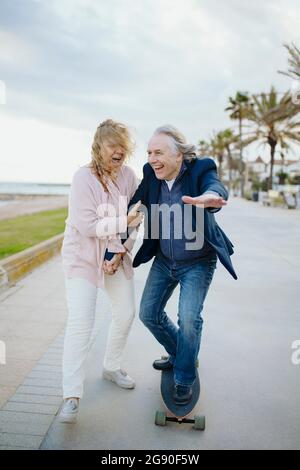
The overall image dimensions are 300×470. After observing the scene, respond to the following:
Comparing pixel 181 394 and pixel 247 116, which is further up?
pixel 247 116

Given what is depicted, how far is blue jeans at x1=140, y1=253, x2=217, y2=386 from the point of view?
3.20 meters

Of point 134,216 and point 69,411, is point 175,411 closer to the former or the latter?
point 69,411

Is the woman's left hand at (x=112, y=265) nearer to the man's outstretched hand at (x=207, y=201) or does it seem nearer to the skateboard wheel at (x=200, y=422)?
the man's outstretched hand at (x=207, y=201)

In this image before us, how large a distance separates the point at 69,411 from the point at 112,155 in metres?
1.66

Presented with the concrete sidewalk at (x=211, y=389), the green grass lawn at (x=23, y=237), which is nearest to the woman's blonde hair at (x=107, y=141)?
the concrete sidewalk at (x=211, y=389)

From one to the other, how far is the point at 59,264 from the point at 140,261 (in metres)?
5.74

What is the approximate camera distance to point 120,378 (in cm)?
375

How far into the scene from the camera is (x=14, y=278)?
24.3 feet

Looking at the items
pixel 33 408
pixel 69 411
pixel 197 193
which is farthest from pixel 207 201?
pixel 33 408

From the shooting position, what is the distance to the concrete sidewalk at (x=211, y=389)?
117 inches

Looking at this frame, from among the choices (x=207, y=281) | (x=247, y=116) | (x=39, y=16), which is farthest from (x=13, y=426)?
(x=247, y=116)

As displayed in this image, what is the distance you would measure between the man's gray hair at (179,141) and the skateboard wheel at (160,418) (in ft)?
5.39

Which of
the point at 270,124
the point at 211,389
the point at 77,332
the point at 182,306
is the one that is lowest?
the point at 211,389
